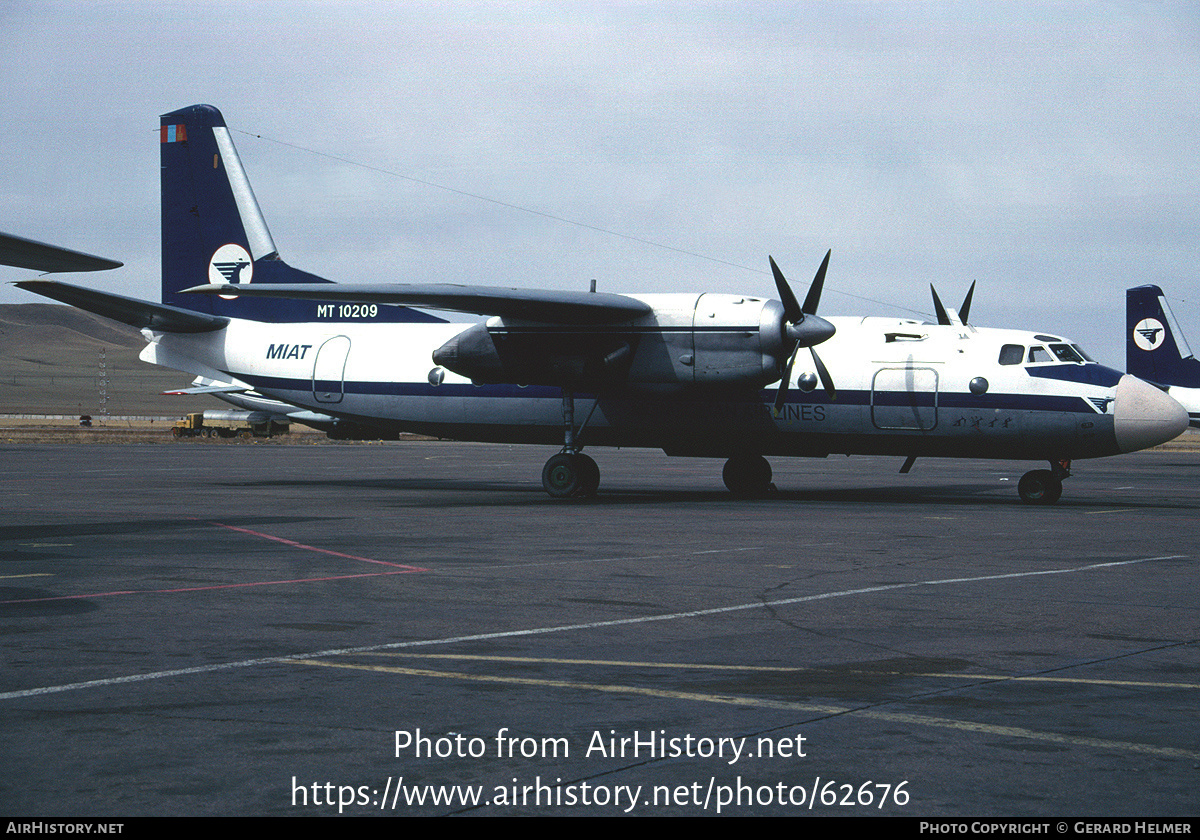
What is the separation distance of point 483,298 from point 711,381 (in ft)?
17.7

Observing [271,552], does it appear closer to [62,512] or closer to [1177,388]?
[62,512]

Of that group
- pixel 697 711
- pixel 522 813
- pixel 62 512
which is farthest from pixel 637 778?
pixel 62 512

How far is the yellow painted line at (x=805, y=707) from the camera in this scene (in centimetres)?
652

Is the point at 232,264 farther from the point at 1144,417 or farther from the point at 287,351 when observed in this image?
the point at 1144,417

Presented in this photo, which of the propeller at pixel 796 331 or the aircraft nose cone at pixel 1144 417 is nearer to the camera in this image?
the aircraft nose cone at pixel 1144 417

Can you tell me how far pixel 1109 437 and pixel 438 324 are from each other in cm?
1650

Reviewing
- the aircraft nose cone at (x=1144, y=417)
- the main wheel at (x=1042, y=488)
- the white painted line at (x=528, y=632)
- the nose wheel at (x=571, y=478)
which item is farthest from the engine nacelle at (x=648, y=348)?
the white painted line at (x=528, y=632)

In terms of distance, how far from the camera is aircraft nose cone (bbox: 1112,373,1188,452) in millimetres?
25297

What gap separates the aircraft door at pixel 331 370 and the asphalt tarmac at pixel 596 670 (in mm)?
11308

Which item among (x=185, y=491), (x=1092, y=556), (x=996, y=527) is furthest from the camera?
(x=185, y=491)

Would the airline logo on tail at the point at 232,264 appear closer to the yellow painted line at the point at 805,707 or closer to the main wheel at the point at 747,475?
the main wheel at the point at 747,475

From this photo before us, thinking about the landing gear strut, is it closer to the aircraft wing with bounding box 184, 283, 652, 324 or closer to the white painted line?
the aircraft wing with bounding box 184, 283, 652, 324

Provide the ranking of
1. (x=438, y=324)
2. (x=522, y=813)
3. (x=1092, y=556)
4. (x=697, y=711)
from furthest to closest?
1. (x=438, y=324)
2. (x=1092, y=556)
3. (x=697, y=711)
4. (x=522, y=813)

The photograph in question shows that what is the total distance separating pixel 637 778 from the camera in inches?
235
